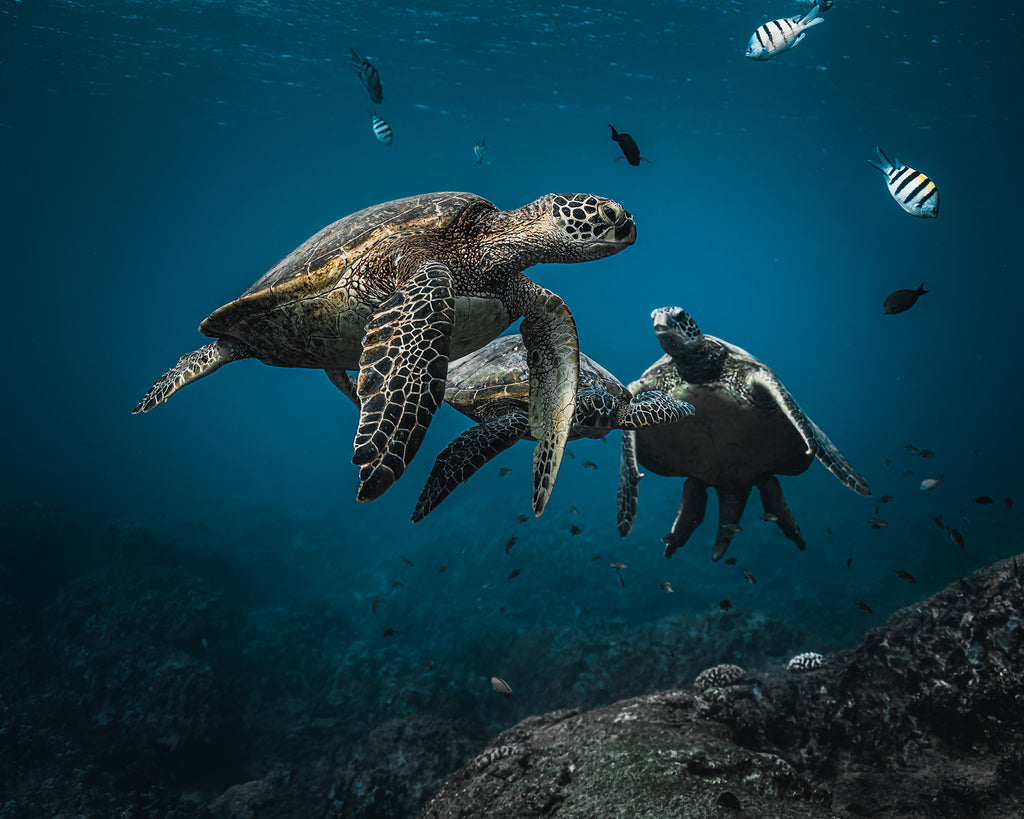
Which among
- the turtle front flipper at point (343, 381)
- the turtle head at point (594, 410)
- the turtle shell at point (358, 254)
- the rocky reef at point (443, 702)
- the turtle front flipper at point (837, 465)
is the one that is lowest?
the rocky reef at point (443, 702)

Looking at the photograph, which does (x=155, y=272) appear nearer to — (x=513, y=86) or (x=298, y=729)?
(x=513, y=86)

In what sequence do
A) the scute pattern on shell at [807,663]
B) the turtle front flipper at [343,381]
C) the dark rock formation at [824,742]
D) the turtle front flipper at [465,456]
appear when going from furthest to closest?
the scute pattern on shell at [807,663] < the turtle front flipper at [343,381] < the turtle front flipper at [465,456] < the dark rock formation at [824,742]

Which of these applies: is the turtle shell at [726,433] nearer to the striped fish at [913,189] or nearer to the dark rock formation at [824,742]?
the striped fish at [913,189]

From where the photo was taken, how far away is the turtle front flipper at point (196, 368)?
3506 millimetres

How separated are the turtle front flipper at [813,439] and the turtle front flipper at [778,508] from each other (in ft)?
5.54

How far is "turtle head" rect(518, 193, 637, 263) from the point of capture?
9.34ft

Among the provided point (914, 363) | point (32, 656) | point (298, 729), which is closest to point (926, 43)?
point (298, 729)

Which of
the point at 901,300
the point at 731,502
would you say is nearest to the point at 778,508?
the point at 731,502

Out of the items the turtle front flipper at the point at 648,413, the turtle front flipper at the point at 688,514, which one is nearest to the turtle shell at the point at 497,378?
the turtle front flipper at the point at 648,413

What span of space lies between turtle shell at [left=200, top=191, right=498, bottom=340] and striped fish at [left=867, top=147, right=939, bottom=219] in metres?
3.85

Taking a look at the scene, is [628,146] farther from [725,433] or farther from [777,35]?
[725,433]

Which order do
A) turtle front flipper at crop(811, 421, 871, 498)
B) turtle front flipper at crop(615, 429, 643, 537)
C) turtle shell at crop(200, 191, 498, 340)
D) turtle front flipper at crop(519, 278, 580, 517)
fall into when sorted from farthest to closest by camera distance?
turtle front flipper at crop(615, 429, 643, 537) → turtle front flipper at crop(811, 421, 871, 498) → turtle front flipper at crop(519, 278, 580, 517) → turtle shell at crop(200, 191, 498, 340)

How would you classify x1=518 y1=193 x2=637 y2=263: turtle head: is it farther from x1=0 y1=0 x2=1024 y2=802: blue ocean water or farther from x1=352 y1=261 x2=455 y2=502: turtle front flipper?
x1=0 y1=0 x2=1024 y2=802: blue ocean water

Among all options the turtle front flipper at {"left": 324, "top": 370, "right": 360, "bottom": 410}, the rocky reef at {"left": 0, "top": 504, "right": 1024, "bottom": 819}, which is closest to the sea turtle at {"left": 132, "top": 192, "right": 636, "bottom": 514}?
the turtle front flipper at {"left": 324, "top": 370, "right": 360, "bottom": 410}
